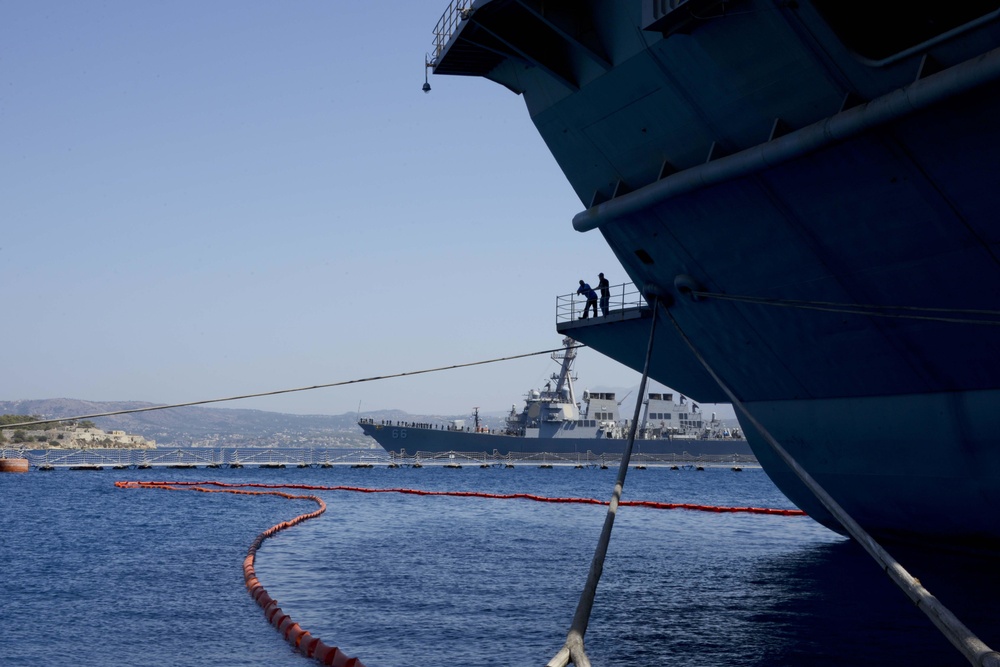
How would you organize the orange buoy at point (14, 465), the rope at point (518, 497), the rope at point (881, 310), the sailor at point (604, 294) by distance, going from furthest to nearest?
1. the orange buoy at point (14, 465)
2. the rope at point (518, 497)
3. the sailor at point (604, 294)
4. the rope at point (881, 310)

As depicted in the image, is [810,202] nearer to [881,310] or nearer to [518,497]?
[881,310]

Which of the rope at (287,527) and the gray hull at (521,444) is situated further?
the gray hull at (521,444)

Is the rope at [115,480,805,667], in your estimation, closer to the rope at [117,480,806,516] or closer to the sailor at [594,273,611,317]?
the rope at [117,480,806,516]

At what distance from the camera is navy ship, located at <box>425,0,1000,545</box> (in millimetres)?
11625

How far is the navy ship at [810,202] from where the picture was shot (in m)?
11.6

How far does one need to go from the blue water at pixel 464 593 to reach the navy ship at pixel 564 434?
62717mm

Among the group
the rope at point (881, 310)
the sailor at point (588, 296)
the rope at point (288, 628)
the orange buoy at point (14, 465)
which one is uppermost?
the sailor at point (588, 296)

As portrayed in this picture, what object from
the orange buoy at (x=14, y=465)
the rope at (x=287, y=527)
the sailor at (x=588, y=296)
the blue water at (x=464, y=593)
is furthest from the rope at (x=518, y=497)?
the orange buoy at (x=14, y=465)

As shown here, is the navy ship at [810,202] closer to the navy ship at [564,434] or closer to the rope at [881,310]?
the rope at [881,310]

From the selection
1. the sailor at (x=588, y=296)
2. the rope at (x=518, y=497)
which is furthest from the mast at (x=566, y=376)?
the sailor at (x=588, y=296)

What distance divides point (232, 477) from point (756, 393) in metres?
54.1

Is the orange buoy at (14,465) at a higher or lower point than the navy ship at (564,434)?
lower

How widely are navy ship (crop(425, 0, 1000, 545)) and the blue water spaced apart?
9.29ft

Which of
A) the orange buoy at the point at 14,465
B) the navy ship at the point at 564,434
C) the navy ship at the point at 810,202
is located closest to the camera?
the navy ship at the point at 810,202
